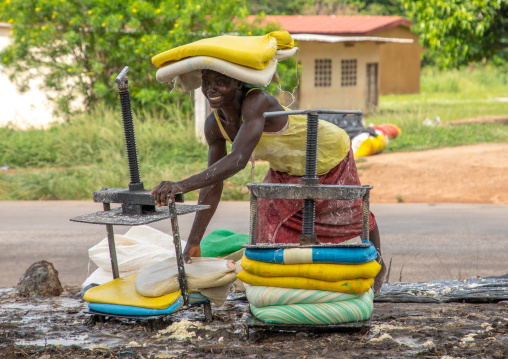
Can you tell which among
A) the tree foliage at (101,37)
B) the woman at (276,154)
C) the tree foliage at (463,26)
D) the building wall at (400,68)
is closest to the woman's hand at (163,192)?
the woman at (276,154)

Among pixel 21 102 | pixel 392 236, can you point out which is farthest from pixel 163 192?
pixel 21 102

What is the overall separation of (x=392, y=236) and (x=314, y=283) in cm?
392

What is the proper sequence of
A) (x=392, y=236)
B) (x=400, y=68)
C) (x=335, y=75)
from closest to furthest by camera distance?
1. (x=392, y=236)
2. (x=335, y=75)
3. (x=400, y=68)

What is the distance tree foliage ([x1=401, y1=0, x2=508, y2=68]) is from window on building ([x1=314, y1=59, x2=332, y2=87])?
5477 millimetres

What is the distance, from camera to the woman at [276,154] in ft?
11.3

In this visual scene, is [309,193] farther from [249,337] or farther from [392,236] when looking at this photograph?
[392,236]

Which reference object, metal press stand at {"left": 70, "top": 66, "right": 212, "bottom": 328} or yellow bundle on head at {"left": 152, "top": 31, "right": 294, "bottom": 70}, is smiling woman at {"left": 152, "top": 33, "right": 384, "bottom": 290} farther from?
metal press stand at {"left": 70, "top": 66, "right": 212, "bottom": 328}

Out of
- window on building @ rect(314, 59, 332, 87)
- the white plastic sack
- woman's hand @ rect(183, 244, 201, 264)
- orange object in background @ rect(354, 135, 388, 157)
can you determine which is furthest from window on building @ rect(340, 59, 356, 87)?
woman's hand @ rect(183, 244, 201, 264)

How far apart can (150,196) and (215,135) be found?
730 millimetres

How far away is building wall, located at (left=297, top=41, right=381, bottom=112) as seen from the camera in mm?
20375

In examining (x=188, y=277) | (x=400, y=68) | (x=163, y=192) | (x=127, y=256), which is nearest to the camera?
(x=163, y=192)

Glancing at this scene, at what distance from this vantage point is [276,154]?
3.70 meters

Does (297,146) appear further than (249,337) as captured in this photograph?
Yes

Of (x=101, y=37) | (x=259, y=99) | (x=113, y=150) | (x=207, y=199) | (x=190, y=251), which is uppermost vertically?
(x=101, y=37)
